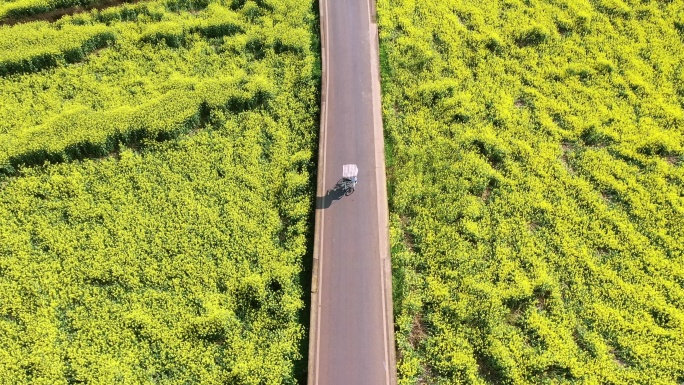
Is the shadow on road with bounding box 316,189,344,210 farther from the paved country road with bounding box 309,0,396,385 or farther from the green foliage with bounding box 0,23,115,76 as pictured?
the green foliage with bounding box 0,23,115,76

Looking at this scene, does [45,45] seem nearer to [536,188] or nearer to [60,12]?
[60,12]


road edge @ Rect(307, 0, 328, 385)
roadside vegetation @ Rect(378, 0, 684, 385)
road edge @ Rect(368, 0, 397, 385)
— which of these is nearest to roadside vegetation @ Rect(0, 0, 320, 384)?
road edge @ Rect(307, 0, 328, 385)

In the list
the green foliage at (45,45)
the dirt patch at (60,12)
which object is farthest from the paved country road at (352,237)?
the dirt patch at (60,12)

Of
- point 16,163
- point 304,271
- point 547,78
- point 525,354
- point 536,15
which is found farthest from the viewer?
point 536,15

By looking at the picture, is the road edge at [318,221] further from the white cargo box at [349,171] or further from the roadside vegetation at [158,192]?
the white cargo box at [349,171]

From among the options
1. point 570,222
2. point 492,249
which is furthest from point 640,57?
point 492,249

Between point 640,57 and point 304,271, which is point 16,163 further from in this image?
point 640,57

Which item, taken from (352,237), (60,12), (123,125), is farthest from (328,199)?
(60,12)
